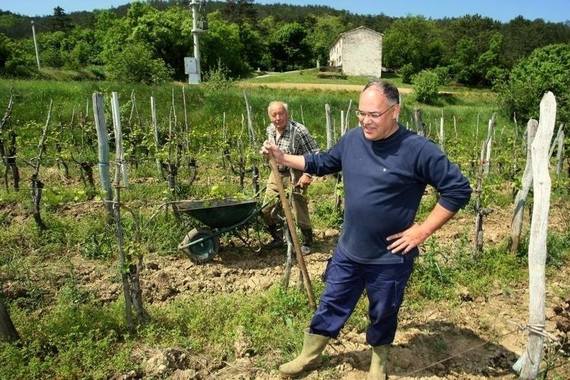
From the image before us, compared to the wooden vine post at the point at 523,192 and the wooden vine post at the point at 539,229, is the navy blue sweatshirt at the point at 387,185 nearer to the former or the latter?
the wooden vine post at the point at 539,229

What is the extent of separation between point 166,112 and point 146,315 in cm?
1271

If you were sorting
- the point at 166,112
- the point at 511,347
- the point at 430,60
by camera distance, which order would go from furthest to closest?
the point at 430,60, the point at 166,112, the point at 511,347

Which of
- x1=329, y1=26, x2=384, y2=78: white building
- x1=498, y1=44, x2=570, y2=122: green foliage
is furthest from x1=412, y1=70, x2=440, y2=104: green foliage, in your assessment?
x1=329, y1=26, x2=384, y2=78: white building

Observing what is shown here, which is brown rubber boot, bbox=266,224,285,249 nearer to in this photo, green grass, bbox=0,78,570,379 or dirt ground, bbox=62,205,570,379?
dirt ground, bbox=62,205,570,379

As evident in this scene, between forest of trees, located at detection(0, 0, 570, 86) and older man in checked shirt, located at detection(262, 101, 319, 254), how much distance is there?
99.2 ft

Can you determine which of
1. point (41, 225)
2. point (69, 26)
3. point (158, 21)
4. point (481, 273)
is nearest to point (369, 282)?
point (481, 273)

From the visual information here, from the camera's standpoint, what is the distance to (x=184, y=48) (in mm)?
46188

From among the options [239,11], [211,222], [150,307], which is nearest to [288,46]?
[239,11]

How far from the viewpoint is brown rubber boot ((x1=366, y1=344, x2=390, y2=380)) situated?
9.70 ft

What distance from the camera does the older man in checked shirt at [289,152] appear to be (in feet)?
15.1

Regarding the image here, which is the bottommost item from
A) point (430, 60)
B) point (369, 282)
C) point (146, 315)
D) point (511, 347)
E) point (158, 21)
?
point (511, 347)

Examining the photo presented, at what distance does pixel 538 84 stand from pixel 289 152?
2441 cm

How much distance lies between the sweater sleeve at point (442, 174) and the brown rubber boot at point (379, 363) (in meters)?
1.08

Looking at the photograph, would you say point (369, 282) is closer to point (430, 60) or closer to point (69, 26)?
point (430, 60)
